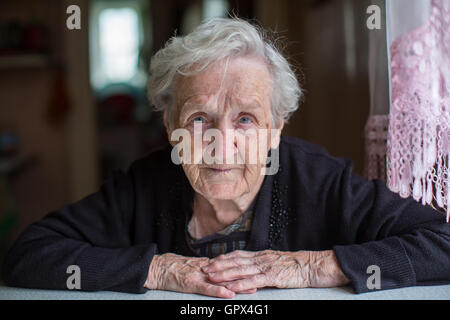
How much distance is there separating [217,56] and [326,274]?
1.94ft

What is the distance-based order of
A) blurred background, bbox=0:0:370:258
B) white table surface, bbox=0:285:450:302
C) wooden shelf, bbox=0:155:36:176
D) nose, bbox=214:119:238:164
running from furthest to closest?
wooden shelf, bbox=0:155:36:176
blurred background, bbox=0:0:370:258
nose, bbox=214:119:238:164
white table surface, bbox=0:285:450:302

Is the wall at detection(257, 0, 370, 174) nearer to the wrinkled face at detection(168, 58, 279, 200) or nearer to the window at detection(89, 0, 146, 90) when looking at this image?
the wrinkled face at detection(168, 58, 279, 200)

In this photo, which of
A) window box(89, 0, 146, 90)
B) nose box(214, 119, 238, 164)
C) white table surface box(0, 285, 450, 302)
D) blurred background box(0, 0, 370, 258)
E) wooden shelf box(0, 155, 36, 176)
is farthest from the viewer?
window box(89, 0, 146, 90)

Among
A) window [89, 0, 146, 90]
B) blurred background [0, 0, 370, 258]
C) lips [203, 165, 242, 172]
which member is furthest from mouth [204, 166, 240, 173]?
window [89, 0, 146, 90]

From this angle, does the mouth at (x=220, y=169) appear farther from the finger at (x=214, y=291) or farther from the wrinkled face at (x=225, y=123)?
the finger at (x=214, y=291)

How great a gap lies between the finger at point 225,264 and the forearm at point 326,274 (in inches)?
5.6

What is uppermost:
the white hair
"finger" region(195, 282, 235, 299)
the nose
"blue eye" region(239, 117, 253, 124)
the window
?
the window

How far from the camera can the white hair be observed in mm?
1197

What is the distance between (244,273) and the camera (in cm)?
108

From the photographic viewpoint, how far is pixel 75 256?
1.15 metres

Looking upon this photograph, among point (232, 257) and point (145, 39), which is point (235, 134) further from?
point (145, 39)

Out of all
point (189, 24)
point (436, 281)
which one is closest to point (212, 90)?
point (436, 281)

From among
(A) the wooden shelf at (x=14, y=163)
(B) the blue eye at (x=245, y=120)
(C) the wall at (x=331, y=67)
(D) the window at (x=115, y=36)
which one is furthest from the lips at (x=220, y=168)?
(D) the window at (x=115, y=36)

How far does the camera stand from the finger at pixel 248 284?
3.47 ft
